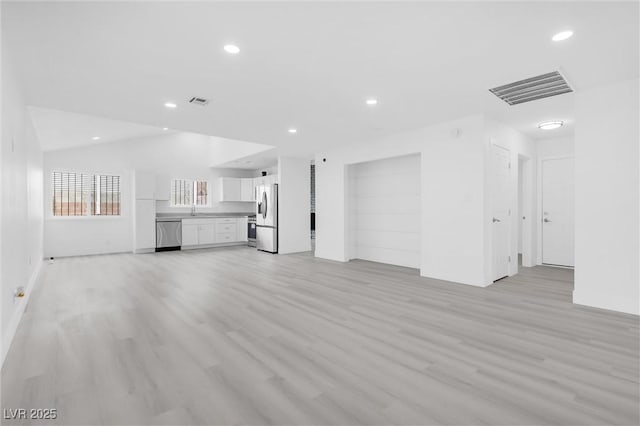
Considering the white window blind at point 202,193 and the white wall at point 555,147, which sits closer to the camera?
the white wall at point 555,147

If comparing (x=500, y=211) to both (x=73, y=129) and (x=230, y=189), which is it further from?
(x=230, y=189)

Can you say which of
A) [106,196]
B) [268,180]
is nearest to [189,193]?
[106,196]

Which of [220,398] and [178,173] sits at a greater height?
[178,173]

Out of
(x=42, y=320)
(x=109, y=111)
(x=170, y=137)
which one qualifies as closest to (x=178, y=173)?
(x=170, y=137)

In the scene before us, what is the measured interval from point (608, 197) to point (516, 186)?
2026mm

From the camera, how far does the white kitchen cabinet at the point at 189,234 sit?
8922 millimetres

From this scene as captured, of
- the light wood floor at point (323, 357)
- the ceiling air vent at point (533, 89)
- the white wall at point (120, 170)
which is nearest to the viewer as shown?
the light wood floor at point (323, 357)

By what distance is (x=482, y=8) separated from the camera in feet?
6.97

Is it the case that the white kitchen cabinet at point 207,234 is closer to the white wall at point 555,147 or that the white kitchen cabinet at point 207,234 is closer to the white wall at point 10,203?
the white wall at point 10,203

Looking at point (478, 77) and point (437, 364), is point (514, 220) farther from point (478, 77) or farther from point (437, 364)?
point (437, 364)

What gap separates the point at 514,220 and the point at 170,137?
28.9 feet

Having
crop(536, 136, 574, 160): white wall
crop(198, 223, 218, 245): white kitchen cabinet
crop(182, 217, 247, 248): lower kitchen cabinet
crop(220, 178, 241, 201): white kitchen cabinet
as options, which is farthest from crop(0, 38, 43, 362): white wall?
crop(536, 136, 574, 160): white wall

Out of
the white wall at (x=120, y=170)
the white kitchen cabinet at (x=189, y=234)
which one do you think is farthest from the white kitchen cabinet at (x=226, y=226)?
the white wall at (x=120, y=170)

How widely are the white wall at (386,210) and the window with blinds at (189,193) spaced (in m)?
5.36
